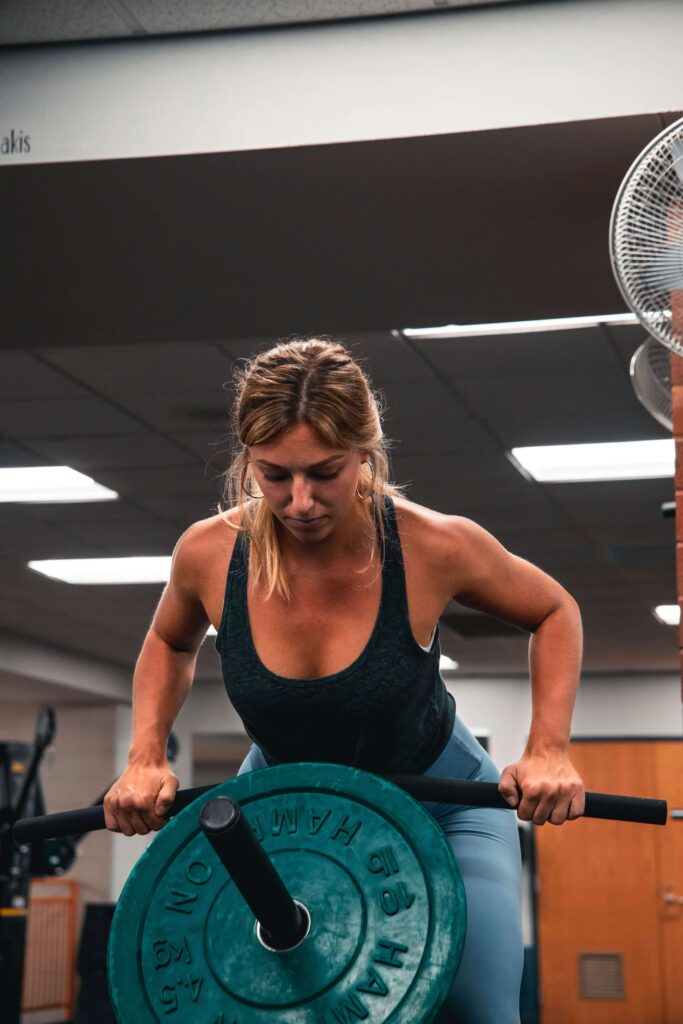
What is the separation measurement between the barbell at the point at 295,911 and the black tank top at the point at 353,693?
183 millimetres

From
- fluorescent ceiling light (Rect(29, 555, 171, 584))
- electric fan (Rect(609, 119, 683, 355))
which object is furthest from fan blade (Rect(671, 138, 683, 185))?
fluorescent ceiling light (Rect(29, 555, 171, 584))

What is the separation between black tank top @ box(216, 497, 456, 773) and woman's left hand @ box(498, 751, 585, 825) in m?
0.16

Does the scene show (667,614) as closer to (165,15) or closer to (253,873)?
(165,15)

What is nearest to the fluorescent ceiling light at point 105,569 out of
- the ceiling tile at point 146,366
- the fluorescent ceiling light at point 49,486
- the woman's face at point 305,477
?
the fluorescent ceiling light at point 49,486

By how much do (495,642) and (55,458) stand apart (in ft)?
16.9

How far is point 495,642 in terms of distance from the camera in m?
10.4

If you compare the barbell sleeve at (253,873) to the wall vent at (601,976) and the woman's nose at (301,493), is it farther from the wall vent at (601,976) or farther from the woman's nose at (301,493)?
the wall vent at (601,976)

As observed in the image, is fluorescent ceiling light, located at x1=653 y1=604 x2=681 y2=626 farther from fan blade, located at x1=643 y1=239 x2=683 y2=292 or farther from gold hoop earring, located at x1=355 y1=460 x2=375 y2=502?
gold hoop earring, located at x1=355 y1=460 x2=375 y2=502

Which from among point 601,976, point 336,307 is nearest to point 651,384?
point 336,307

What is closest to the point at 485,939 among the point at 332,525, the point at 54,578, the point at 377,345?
the point at 332,525

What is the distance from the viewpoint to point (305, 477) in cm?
135

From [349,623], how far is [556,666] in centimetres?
24

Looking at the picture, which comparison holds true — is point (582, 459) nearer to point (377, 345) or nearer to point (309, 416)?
point (377, 345)

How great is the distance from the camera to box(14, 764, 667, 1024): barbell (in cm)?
112
